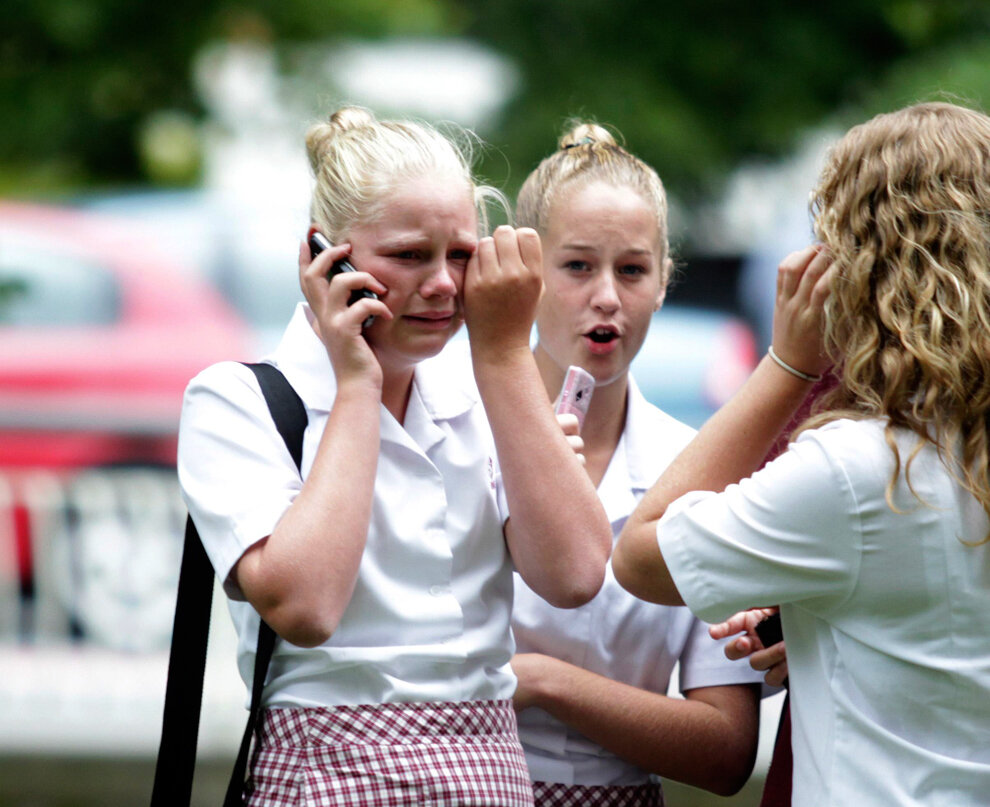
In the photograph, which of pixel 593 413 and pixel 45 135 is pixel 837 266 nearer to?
pixel 593 413

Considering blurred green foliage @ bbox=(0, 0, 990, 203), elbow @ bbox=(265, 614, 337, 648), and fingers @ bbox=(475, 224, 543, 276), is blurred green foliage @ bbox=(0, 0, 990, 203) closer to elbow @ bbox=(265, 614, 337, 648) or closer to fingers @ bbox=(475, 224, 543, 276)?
fingers @ bbox=(475, 224, 543, 276)

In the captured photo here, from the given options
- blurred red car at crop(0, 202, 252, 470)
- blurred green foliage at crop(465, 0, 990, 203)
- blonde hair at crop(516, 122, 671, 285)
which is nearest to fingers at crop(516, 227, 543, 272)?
blonde hair at crop(516, 122, 671, 285)

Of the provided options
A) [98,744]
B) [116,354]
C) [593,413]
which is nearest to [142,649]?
[98,744]

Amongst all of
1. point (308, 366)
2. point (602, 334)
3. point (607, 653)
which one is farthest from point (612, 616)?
point (308, 366)

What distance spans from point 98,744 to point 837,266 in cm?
432

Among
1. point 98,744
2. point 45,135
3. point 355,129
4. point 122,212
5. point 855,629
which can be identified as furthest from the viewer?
point 45,135

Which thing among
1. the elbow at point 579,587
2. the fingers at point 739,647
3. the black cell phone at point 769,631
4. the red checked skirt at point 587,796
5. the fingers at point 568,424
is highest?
the fingers at point 568,424

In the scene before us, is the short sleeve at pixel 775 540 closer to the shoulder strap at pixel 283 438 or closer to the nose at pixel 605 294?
the shoulder strap at pixel 283 438

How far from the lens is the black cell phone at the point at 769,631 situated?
237 centimetres

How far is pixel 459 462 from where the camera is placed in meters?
2.26

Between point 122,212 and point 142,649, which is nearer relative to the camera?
point 142,649

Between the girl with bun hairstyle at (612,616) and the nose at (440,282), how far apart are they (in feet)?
1.73

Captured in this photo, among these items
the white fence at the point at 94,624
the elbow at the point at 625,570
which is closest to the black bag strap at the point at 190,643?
the elbow at the point at 625,570

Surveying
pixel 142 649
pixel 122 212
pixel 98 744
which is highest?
pixel 122 212
